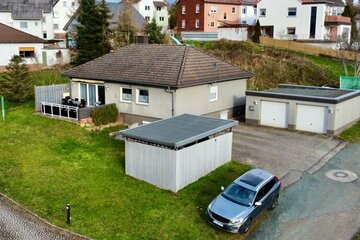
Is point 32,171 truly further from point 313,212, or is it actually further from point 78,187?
point 313,212

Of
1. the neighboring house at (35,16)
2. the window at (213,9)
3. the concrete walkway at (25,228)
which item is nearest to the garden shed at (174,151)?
the concrete walkway at (25,228)

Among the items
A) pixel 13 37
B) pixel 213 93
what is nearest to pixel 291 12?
pixel 213 93

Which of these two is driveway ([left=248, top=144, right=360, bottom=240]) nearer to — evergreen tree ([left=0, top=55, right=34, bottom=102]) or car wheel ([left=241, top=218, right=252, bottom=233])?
car wheel ([left=241, top=218, right=252, bottom=233])

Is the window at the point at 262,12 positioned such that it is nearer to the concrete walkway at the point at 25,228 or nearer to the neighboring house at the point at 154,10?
the neighboring house at the point at 154,10

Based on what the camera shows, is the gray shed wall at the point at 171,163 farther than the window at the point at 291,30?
No

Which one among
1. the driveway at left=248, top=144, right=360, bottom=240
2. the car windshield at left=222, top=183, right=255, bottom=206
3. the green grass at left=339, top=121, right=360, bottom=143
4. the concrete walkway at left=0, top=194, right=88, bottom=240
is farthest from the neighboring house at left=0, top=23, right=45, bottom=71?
the driveway at left=248, top=144, right=360, bottom=240

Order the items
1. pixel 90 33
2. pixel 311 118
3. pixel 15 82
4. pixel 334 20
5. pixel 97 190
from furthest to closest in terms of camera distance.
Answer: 1. pixel 334 20
2. pixel 90 33
3. pixel 15 82
4. pixel 311 118
5. pixel 97 190

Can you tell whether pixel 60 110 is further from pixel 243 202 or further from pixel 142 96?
pixel 243 202
